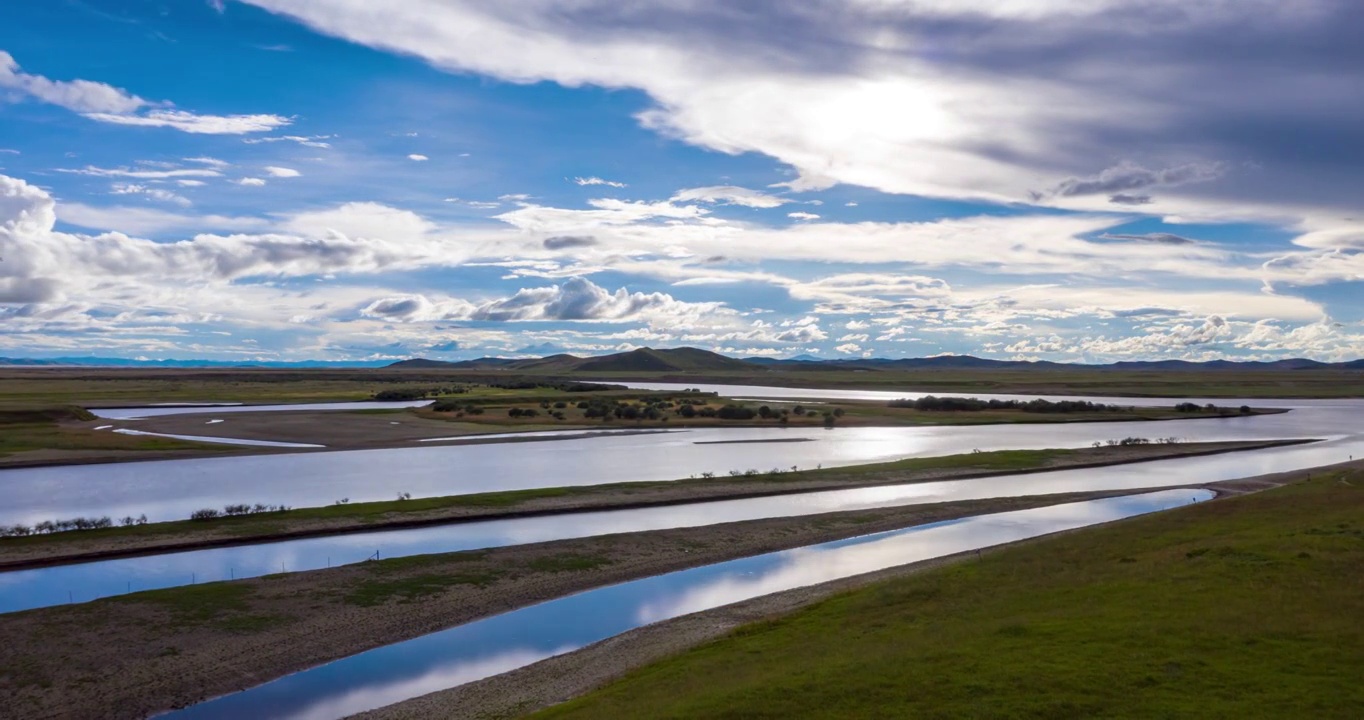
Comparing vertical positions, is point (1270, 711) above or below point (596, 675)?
above

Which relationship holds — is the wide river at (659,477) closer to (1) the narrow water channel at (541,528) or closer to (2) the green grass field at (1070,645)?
(1) the narrow water channel at (541,528)

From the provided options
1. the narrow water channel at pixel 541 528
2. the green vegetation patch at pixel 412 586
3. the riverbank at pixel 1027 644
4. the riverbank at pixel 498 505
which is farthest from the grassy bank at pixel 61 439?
the riverbank at pixel 1027 644

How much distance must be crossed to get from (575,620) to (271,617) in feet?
25.2

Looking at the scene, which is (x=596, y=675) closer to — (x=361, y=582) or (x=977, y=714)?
(x=977, y=714)

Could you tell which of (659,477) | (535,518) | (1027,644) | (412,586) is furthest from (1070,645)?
(659,477)

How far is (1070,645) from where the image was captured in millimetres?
15266

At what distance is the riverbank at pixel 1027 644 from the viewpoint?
42.7 ft

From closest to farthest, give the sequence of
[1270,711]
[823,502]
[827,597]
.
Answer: [1270,711]
[827,597]
[823,502]

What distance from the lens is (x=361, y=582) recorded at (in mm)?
25938

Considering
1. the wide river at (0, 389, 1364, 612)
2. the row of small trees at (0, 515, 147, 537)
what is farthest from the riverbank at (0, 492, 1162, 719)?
the row of small trees at (0, 515, 147, 537)

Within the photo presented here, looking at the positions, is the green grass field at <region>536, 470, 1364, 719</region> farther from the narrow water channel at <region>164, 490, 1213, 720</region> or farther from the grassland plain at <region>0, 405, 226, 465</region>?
the grassland plain at <region>0, 405, 226, 465</region>

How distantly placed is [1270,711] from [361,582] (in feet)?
72.9

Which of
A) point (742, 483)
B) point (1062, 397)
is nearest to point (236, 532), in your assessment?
point (742, 483)

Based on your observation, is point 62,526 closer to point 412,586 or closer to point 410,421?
point 412,586
